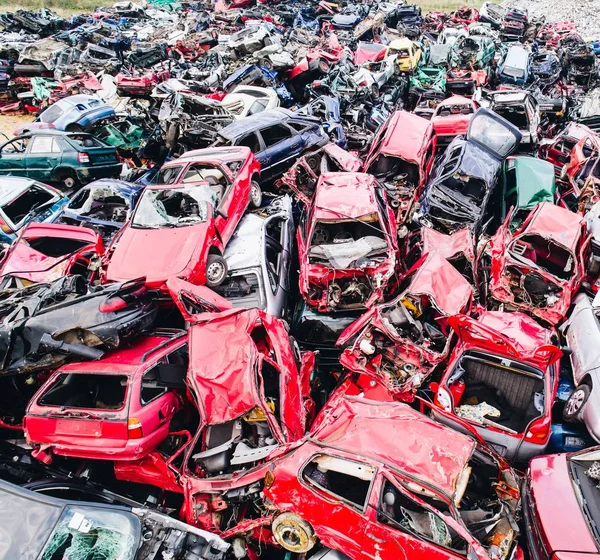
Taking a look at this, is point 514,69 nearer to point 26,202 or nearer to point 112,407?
point 26,202

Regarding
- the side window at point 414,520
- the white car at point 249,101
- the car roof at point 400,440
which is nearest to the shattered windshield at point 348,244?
the car roof at point 400,440

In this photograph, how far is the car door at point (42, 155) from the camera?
1105 cm

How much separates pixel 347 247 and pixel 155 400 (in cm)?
364

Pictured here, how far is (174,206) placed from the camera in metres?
8.00

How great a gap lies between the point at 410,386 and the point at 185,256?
3484 mm

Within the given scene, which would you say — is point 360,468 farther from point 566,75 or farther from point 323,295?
point 566,75

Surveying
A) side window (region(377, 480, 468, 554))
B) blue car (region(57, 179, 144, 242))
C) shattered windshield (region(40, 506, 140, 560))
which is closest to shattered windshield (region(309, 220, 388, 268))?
side window (region(377, 480, 468, 554))

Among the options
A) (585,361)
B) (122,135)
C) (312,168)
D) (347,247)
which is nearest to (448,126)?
(312,168)

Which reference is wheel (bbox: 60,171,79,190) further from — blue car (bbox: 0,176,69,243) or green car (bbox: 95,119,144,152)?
blue car (bbox: 0,176,69,243)

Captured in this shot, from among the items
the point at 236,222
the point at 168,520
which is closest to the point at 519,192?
the point at 236,222

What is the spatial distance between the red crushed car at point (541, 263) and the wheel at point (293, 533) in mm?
4617

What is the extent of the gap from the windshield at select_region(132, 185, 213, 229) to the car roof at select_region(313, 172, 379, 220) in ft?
5.88

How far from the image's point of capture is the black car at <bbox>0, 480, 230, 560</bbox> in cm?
335

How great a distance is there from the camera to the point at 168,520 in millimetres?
4277
